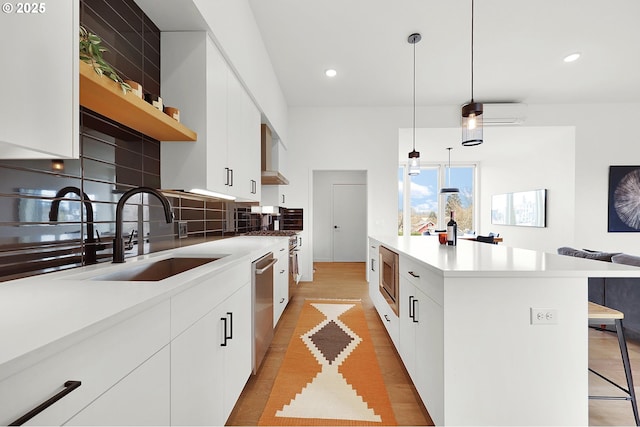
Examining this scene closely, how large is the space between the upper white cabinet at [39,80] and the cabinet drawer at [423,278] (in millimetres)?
1504

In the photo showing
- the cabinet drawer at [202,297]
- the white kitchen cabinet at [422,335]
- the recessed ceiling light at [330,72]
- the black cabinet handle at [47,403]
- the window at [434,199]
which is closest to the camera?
the black cabinet handle at [47,403]

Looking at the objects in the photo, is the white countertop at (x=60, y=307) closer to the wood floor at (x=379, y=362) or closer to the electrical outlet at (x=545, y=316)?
the wood floor at (x=379, y=362)

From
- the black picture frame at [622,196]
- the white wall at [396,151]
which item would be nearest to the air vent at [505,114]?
the white wall at [396,151]

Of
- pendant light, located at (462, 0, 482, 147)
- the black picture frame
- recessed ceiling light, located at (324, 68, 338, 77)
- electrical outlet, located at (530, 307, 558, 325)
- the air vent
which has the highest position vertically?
recessed ceiling light, located at (324, 68, 338, 77)

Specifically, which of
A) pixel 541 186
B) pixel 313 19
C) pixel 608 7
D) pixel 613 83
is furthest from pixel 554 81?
pixel 313 19

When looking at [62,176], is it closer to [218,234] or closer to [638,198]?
[218,234]

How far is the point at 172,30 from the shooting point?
1724 millimetres

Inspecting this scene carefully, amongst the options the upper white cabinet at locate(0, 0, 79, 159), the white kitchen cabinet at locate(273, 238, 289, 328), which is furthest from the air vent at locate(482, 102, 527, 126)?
the upper white cabinet at locate(0, 0, 79, 159)

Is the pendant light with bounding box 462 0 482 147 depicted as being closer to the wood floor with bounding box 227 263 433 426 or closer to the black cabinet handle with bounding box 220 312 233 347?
the wood floor with bounding box 227 263 433 426

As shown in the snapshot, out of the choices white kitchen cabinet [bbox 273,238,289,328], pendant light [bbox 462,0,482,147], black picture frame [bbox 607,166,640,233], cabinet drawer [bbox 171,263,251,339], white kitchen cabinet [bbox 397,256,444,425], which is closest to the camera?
cabinet drawer [bbox 171,263,251,339]

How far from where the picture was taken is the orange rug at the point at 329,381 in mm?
1602

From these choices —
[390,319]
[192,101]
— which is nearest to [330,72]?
[192,101]

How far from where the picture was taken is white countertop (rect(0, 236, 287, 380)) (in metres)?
0.50

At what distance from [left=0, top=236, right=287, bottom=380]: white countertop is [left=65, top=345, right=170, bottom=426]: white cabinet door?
6.9 inches
